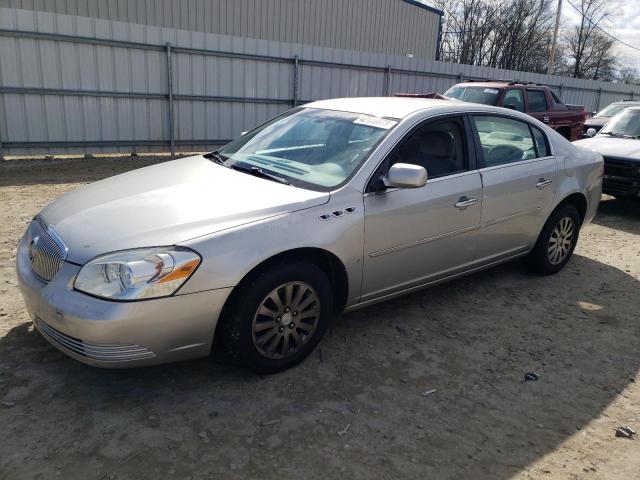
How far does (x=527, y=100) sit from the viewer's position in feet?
36.0

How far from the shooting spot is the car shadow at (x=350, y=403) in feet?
8.38

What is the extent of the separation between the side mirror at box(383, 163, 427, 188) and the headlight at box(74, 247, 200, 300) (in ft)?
4.40

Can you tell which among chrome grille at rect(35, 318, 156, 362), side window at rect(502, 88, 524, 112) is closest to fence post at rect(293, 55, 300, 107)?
side window at rect(502, 88, 524, 112)

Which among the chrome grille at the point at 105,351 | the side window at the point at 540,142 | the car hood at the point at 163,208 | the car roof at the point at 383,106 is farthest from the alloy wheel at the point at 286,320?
the side window at the point at 540,142

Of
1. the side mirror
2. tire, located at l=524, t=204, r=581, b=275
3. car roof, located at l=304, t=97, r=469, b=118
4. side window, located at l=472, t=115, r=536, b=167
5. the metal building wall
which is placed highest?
the metal building wall

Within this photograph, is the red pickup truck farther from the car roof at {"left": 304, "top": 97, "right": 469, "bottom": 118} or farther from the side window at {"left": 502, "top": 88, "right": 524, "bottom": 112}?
the car roof at {"left": 304, "top": 97, "right": 469, "bottom": 118}

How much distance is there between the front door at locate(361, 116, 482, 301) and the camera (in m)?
3.53

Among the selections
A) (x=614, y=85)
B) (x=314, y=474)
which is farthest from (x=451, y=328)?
(x=614, y=85)

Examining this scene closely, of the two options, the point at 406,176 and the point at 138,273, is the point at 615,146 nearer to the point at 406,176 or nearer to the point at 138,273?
the point at 406,176

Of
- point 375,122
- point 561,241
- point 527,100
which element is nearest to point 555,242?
point 561,241

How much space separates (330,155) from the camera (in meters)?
3.69

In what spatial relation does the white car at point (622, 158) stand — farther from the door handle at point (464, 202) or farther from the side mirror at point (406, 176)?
the side mirror at point (406, 176)

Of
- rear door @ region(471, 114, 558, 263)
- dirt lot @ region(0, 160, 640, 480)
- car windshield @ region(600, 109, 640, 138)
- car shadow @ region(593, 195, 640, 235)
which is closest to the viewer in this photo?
dirt lot @ region(0, 160, 640, 480)

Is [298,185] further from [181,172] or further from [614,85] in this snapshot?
[614,85]
